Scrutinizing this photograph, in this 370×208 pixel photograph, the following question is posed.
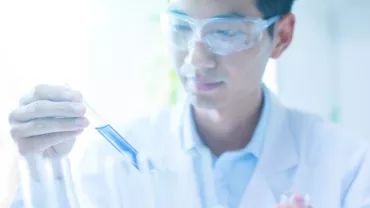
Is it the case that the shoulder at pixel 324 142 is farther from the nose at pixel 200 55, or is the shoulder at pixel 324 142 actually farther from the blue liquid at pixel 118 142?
the blue liquid at pixel 118 142

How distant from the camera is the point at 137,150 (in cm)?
76

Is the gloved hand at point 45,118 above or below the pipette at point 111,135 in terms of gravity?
above

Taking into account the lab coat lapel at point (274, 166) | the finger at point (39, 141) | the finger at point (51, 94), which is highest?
the finger at point (51, 94)

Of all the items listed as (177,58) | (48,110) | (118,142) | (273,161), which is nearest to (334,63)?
(273,161)

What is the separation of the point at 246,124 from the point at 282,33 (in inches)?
8.7

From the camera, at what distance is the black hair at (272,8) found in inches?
33.6

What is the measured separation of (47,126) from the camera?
67 cm

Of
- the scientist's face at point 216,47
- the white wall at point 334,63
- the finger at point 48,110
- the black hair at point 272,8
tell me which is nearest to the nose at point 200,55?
the scientist's face at point 216,47

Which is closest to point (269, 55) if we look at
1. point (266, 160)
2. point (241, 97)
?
point (241, 97)

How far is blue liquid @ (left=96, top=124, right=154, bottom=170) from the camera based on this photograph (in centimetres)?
72

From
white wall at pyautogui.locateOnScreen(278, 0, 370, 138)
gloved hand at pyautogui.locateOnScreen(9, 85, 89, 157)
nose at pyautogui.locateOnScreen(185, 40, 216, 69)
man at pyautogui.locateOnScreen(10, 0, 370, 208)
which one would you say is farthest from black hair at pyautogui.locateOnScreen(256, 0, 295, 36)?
gloved hand at pyautogui.locateOnScreen(9, 85, 89, 157)

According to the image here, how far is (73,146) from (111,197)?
112mm

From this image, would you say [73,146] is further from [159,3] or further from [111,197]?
[159,3]

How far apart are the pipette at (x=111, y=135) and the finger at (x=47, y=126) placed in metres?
0.04
